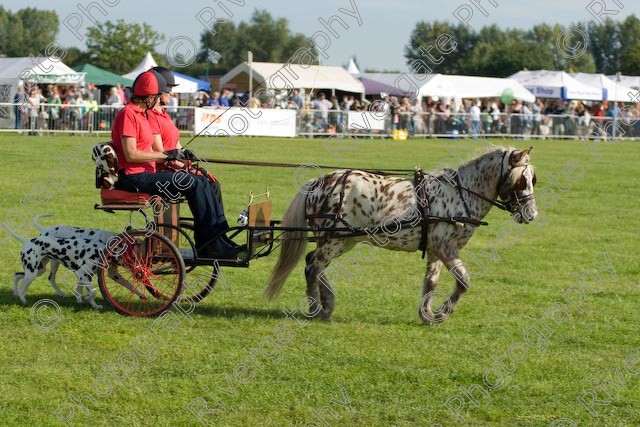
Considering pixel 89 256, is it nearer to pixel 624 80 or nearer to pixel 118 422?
pixel 118 422

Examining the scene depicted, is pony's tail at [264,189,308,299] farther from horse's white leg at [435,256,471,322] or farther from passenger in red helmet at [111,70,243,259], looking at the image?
horse's white leg at [435,256,471,322]

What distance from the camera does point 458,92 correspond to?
44375 millimetres

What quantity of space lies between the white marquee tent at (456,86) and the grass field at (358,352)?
1206 inches

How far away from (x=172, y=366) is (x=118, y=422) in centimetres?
108

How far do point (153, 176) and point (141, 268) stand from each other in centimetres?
78

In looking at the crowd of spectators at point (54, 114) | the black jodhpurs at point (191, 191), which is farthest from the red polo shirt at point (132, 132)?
the crowd of spectators at point (54, 114)

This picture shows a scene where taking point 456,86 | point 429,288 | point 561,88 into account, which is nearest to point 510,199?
point 429,288

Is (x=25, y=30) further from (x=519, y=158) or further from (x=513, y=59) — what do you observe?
(x=519, y=158)

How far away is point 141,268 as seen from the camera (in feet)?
25.4

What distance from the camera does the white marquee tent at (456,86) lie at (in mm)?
42250

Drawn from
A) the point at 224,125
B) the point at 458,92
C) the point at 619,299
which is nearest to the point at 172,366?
the point at 619,299

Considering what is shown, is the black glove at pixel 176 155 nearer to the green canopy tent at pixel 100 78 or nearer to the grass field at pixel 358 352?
the grass field at pixel 358 352

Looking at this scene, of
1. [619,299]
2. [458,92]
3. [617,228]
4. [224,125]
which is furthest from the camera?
[458,92]

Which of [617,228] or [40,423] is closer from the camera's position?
[40,423]
